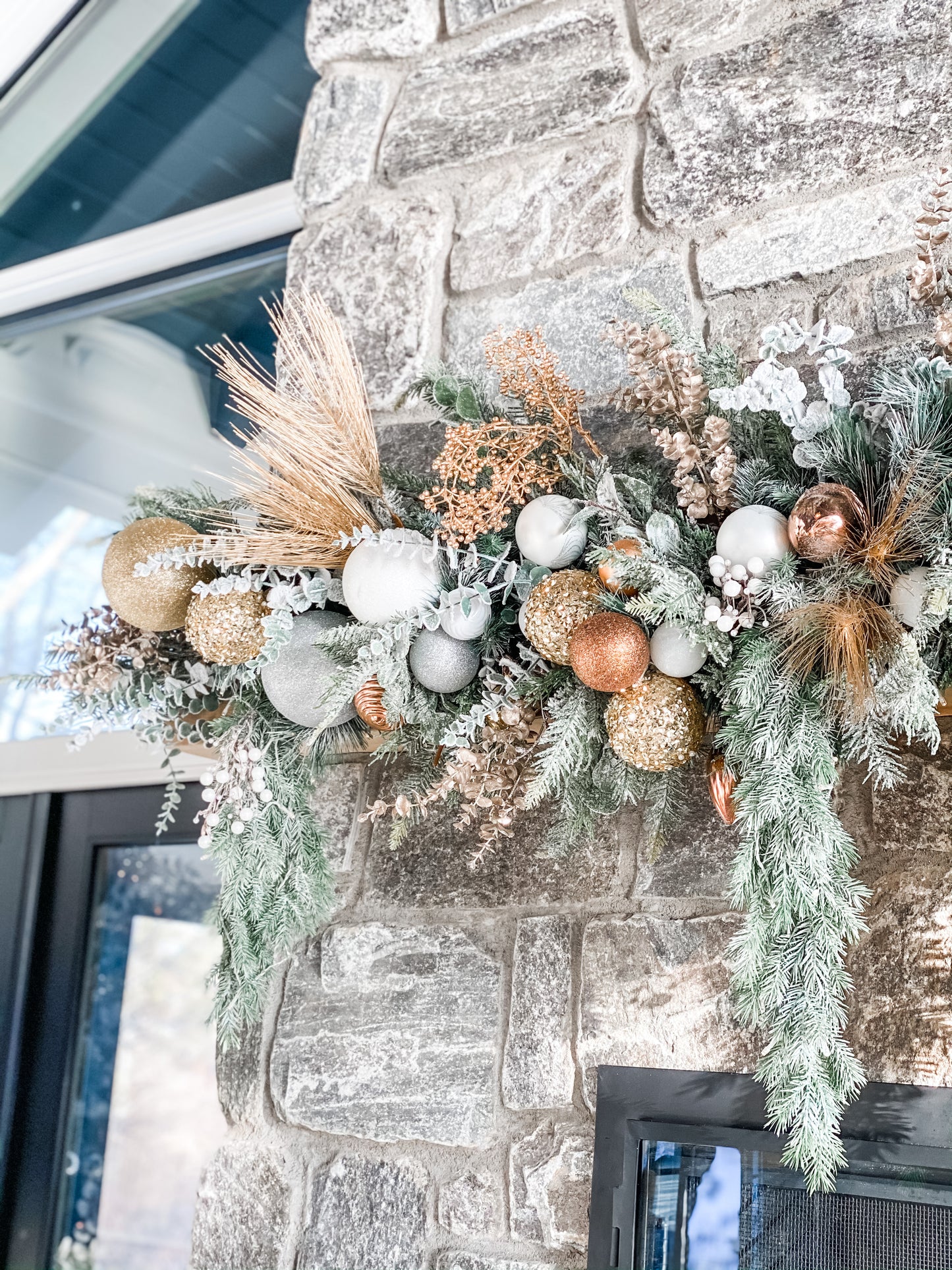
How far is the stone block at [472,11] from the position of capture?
52.6 inches

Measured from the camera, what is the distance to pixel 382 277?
1.34 meters

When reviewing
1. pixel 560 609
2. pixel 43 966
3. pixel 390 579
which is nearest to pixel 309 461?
pixel 390 579

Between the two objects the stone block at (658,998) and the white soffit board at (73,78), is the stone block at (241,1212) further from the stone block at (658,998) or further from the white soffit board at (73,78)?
the white soffit board at (73,78)

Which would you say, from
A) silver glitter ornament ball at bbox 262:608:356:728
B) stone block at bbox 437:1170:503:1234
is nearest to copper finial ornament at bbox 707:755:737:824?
silver glitter ornament ball at bbox 262:608:356:728

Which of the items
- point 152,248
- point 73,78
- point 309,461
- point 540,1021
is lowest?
point 540,1021

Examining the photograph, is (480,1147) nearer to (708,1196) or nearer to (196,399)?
(708,1196)

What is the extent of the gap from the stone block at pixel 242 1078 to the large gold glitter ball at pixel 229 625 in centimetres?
48

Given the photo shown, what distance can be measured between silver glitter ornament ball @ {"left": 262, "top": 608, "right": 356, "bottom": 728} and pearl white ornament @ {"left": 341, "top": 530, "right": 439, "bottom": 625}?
0.27 ft

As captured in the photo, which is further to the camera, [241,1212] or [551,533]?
[241,1212]

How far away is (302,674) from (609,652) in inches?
12.4

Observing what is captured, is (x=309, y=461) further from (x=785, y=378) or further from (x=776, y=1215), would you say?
(x=776, y=1215)

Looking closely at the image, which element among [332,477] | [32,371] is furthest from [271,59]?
[332,477]

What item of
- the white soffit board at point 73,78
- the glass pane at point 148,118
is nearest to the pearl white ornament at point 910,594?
the glass pane at point 148,118

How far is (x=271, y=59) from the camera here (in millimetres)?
2086
